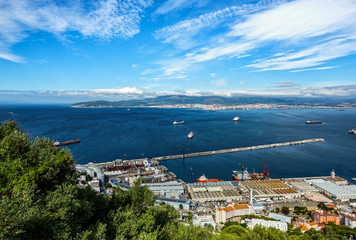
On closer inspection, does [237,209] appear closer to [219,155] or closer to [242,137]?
[219,155]

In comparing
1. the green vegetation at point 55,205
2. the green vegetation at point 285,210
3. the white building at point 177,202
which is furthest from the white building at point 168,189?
the green vegetation at point 55,205

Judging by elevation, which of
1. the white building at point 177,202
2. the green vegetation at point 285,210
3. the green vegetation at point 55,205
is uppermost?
the green vegetation at point 55,205

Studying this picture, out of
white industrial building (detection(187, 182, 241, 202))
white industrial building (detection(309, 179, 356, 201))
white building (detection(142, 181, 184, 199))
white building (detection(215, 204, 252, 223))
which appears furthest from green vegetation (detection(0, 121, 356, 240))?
white industrial building (detection(309, 179, 356, 201))

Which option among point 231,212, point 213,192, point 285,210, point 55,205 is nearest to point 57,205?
point 55,205

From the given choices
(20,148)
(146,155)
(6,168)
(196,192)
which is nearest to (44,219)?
(6,168)

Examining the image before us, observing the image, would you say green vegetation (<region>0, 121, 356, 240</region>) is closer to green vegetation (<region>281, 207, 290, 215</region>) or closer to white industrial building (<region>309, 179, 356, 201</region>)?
green vegetation (<region>281, 207, 290, 215</region>)

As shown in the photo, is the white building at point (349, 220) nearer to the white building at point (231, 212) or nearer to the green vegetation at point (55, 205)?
the white building at point (231, 212)
